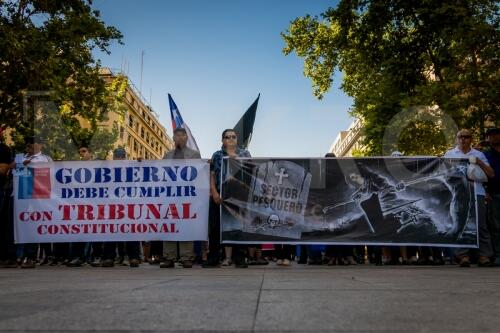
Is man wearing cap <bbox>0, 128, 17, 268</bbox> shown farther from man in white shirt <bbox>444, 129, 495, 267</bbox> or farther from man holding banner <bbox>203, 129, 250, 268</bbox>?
man in white shirt <bbox>444, 129, 495, 267</bbox>

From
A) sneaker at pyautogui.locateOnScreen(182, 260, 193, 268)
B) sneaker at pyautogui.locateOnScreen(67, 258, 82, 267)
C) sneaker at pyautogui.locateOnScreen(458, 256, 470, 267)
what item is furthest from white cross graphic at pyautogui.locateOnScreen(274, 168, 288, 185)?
sneaker at pyautogui.locateOnScreen(67, 258, 82, 267)

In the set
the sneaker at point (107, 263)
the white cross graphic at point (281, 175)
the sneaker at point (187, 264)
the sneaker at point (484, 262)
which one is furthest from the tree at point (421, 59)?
the sneaker at point (107, 263)

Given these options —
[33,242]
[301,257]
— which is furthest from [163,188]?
[301,257]

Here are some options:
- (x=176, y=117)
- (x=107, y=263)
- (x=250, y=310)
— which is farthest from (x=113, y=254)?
(x=250, y=310)

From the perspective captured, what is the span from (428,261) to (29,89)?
14.0 m

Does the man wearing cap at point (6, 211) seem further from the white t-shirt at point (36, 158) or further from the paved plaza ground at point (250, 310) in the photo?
the paved plaza ground at point (250, 310)

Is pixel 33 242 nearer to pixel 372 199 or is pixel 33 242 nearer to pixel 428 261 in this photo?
pixel 372 199

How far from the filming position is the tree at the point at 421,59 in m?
15.3

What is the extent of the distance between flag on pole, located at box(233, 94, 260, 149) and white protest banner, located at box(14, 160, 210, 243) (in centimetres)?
466

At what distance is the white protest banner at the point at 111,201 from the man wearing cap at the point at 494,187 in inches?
163

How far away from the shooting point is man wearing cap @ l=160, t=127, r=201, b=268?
770 centimetres

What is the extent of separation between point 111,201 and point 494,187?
18.4ft

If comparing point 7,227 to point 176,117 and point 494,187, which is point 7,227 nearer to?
point 176,117

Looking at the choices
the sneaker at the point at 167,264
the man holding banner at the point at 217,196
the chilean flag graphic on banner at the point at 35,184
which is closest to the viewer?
the man holding banner at the point at 217,196
